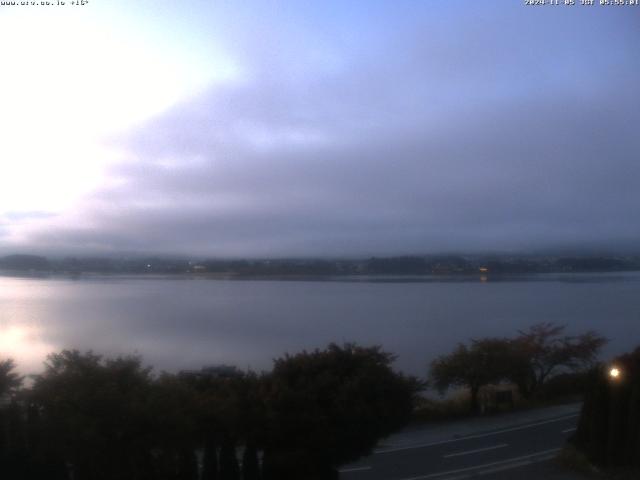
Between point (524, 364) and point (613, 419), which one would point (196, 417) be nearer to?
point (613, 419)

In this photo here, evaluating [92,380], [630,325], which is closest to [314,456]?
[92,380]

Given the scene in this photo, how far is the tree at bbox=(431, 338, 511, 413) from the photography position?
29500mm

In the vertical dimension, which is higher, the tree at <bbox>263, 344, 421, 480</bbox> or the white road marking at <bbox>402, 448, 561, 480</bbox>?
the tree at <bbox>263, 344, 421, 480</bbox>

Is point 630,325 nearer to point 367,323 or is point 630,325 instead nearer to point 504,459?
point 367,323

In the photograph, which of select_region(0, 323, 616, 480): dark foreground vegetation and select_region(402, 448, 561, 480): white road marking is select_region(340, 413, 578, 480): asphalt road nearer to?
select_region(402, 448, 561, 480): white road marking

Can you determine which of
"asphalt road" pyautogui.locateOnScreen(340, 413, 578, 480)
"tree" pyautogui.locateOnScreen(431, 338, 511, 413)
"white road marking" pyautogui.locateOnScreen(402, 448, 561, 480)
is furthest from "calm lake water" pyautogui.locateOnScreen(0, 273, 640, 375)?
"white road marking" pyautogui.locateOnScreen(402, 448, 561, 480)

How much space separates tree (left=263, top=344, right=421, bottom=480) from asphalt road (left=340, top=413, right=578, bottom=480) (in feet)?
11.1

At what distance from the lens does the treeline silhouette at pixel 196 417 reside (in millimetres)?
10656

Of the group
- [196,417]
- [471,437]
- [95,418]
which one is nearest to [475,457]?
[471,437]

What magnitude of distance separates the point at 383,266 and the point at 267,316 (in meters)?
10.7

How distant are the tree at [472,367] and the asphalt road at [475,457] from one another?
245 inches

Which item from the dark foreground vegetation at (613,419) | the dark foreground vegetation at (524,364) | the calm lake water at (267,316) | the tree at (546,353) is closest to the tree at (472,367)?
the dark foreground vegetation at (524,364)

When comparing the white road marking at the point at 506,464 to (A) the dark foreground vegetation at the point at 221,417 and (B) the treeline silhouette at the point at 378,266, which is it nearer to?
(A) the dark foreground vegetation at the point at 221,417

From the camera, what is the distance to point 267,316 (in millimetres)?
44438
